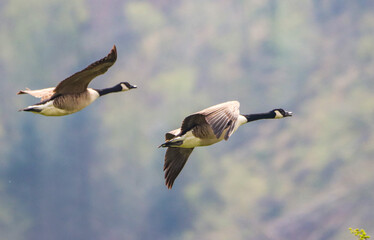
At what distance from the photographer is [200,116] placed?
847 cm

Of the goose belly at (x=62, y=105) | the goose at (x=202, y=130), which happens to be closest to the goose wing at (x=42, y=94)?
the goose belly at (x=62, y=105)

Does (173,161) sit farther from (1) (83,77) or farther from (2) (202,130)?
(1) (83,77)

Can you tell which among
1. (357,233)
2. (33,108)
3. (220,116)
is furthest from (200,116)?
(357,233)

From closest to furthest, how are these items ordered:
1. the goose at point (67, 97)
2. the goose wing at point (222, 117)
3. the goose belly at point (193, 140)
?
the goose wing at point (222, 117)
the goose belly at point (193, 140)
the goose at point (67, 97)

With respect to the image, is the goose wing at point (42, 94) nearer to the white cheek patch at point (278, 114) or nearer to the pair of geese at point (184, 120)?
the pair of geese at point (184, 120)

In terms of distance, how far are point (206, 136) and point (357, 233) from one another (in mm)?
3466

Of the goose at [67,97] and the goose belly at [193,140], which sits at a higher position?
the goose at [67,97]

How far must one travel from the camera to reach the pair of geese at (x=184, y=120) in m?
7.76

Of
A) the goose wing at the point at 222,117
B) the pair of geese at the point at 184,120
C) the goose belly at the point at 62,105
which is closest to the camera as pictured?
the goose wing at the point at 222,117

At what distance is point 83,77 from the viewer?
8945 millimetres

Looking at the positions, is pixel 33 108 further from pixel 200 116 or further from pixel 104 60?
pixel 200 116

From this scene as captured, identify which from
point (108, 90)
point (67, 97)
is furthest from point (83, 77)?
point (108, 90)

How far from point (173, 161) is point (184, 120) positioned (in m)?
1.41

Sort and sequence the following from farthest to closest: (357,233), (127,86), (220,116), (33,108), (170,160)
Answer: (127,86) → (170,160) → (33,108) → (220,116) → (357,233)
